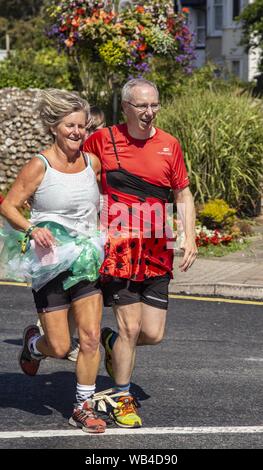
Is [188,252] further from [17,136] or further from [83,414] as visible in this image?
[17,136]

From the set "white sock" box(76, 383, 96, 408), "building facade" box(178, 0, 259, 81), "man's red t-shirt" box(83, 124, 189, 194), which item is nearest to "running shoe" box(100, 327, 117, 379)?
"white sock" box(76, 383, 96, 408)

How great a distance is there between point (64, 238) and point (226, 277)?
5685mm

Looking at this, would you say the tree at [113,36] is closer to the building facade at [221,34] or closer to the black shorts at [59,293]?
the black shorts at [59,293]

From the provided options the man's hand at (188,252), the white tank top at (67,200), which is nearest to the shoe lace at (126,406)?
the man's hand at (188,252)

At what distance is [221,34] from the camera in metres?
46.6

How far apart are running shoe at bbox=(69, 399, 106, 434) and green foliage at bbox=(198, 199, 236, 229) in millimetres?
8403

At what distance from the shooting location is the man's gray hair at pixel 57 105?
618 cm

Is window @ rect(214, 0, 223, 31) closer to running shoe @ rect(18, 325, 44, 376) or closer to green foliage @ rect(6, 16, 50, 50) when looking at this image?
green foliage @ rect(6, 16, 50, 50)

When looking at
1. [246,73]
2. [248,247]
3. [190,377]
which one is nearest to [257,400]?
[190,377]

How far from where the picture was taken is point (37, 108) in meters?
6.42

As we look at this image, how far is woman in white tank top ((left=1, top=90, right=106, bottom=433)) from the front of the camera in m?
6.16

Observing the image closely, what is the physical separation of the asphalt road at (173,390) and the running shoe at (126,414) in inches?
2.8

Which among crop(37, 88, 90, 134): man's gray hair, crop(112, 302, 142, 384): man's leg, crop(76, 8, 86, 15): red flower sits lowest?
crop(112, 302, 142, 384): man's leg
